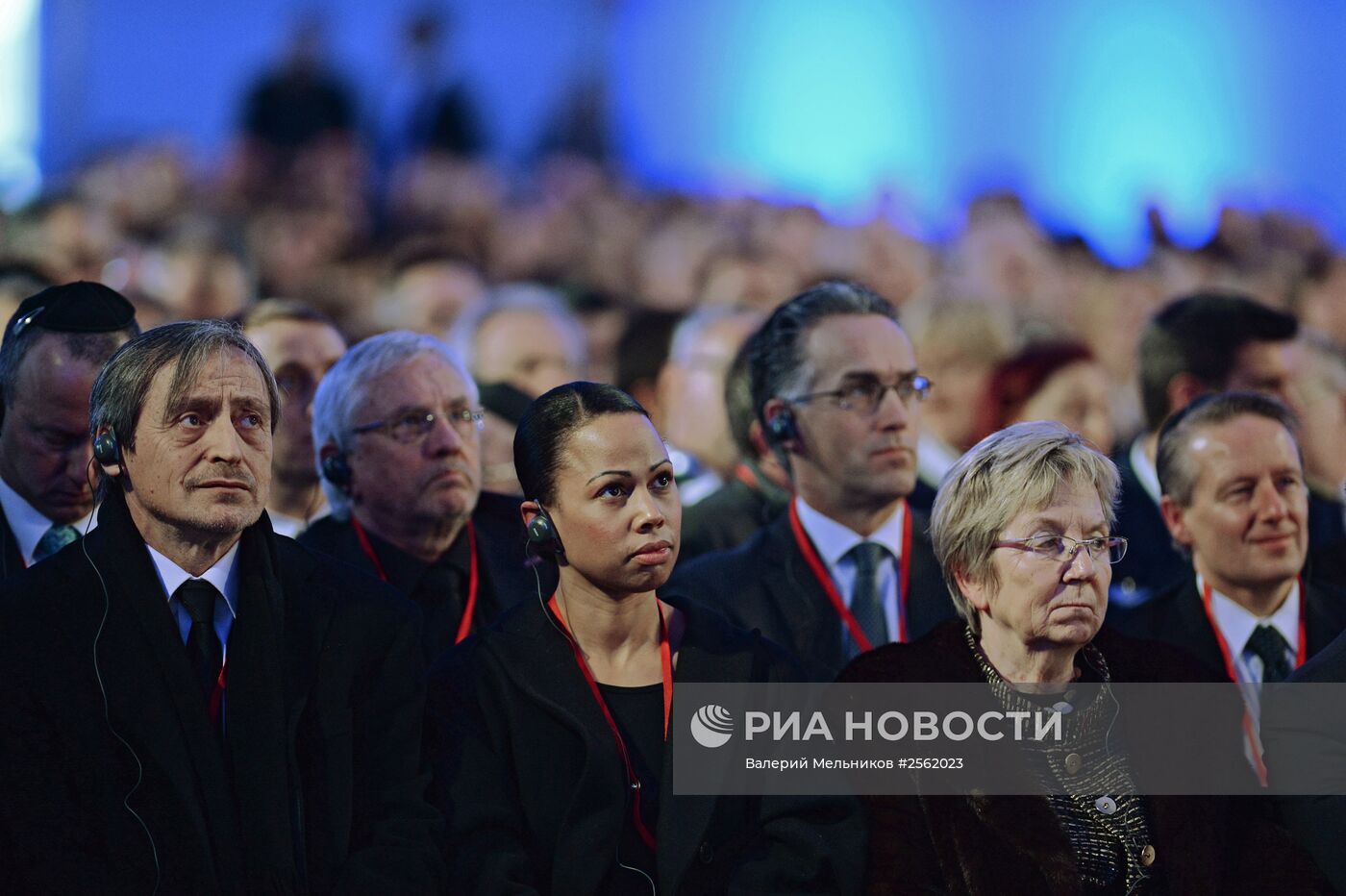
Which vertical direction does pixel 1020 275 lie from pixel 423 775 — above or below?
above

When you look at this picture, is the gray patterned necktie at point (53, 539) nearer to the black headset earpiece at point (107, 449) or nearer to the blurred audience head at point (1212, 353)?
the black headset earpiece at point (107, 449)

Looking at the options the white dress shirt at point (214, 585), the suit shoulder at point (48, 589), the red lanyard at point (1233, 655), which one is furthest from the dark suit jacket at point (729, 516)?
the suit shoulder at point (48, 589)

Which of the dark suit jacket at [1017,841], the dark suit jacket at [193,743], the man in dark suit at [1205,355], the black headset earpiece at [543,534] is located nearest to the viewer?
the dark suit jacket at [193,743]

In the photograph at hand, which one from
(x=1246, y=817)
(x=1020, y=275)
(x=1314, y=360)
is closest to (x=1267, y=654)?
(x=1246, y=817)

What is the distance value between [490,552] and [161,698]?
135 centimetres

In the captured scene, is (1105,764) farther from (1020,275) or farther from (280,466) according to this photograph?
(1020,275)

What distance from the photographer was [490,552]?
4418 mm

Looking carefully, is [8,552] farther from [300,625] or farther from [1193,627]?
[1193,627]

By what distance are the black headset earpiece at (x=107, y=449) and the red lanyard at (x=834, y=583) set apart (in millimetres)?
1808

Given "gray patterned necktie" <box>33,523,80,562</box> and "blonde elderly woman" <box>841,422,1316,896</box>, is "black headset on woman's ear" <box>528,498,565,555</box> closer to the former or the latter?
"blonde elderly woman" <box>841,422,1316,896</box>

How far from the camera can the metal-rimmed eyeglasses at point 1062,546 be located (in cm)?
352

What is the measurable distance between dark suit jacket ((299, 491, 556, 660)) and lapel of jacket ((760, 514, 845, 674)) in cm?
62

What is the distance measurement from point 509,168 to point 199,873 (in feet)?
40.0

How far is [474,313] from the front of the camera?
6.82m
